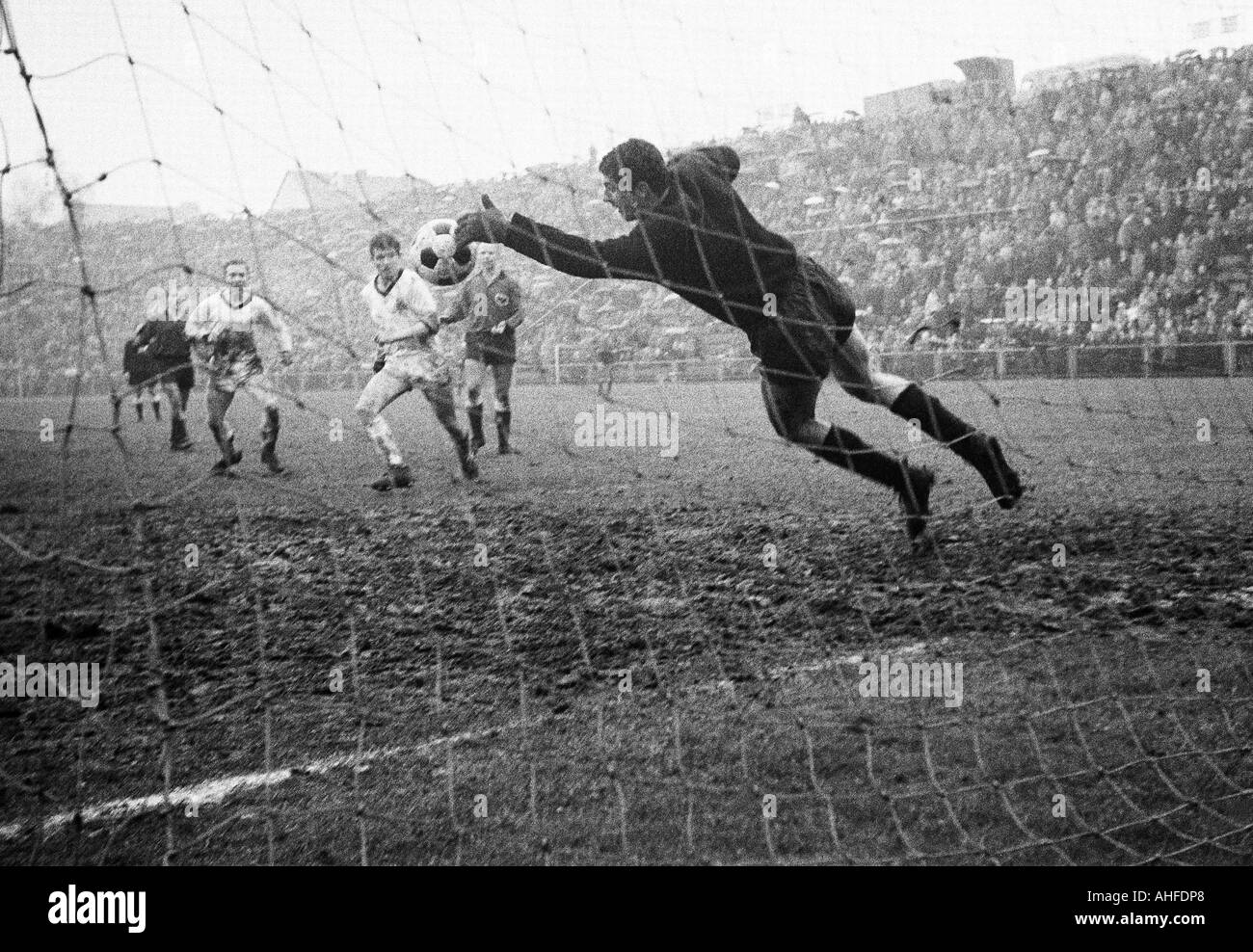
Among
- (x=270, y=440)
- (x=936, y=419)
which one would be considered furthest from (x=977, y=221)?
(x=270, y=440)

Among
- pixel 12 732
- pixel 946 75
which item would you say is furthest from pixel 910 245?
pixel 12 732

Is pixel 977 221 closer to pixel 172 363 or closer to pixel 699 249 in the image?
pixel 699 249

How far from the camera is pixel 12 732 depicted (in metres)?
2.38

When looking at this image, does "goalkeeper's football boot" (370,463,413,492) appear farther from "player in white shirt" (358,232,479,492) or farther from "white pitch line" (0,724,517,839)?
"white pitch line" (0,724,517,839)

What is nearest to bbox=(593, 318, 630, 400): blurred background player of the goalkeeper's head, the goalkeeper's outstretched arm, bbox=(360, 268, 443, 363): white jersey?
the goalkeeper's outstretched arm

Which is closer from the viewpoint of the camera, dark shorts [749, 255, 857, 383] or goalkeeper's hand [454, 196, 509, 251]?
goalkeeper's hand [454, 196, 509, 251]

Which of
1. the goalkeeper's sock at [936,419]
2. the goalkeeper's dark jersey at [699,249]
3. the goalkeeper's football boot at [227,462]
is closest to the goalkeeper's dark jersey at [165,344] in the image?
the goalkeeper's football boot at [227,462]

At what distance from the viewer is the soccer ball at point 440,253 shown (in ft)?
8.34

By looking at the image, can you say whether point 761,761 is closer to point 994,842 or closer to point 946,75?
point 994,842

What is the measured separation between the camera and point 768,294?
269 centimetres

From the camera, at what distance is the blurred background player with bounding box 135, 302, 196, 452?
8.10ft

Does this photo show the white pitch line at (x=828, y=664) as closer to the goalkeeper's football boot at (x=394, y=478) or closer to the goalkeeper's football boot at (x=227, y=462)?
the goalkeeper's football boot at (x=394, y=478)

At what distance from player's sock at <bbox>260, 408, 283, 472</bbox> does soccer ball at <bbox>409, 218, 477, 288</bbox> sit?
39cm

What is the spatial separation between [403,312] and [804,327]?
0.80 meters
